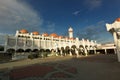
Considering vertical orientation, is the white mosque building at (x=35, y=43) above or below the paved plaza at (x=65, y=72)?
above

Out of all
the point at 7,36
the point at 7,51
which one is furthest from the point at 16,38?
the point at 7,51

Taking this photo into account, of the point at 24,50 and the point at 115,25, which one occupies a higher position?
the point at 115,25

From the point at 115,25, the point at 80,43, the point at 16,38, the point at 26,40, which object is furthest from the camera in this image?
the point at 26,40

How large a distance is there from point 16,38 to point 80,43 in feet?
90.5

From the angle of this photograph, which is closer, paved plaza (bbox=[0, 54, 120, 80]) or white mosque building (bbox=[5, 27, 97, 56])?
paved plaza (bbox=[0, 54, 120, 80])

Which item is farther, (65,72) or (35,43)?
(35,43)

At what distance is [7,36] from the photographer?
138 feet

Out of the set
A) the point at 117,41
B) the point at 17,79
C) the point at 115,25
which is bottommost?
the point at 17,79

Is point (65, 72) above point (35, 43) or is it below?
below

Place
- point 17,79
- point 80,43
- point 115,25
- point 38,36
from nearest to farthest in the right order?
point 17,79, point 115,25, point 80,43, point 38,36

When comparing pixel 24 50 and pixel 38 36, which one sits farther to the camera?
pixel 38 36

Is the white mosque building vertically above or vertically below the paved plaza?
above

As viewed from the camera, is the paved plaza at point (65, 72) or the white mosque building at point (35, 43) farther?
the white mosque building at point (35, 43)

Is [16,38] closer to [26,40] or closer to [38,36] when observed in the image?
[26,40]
